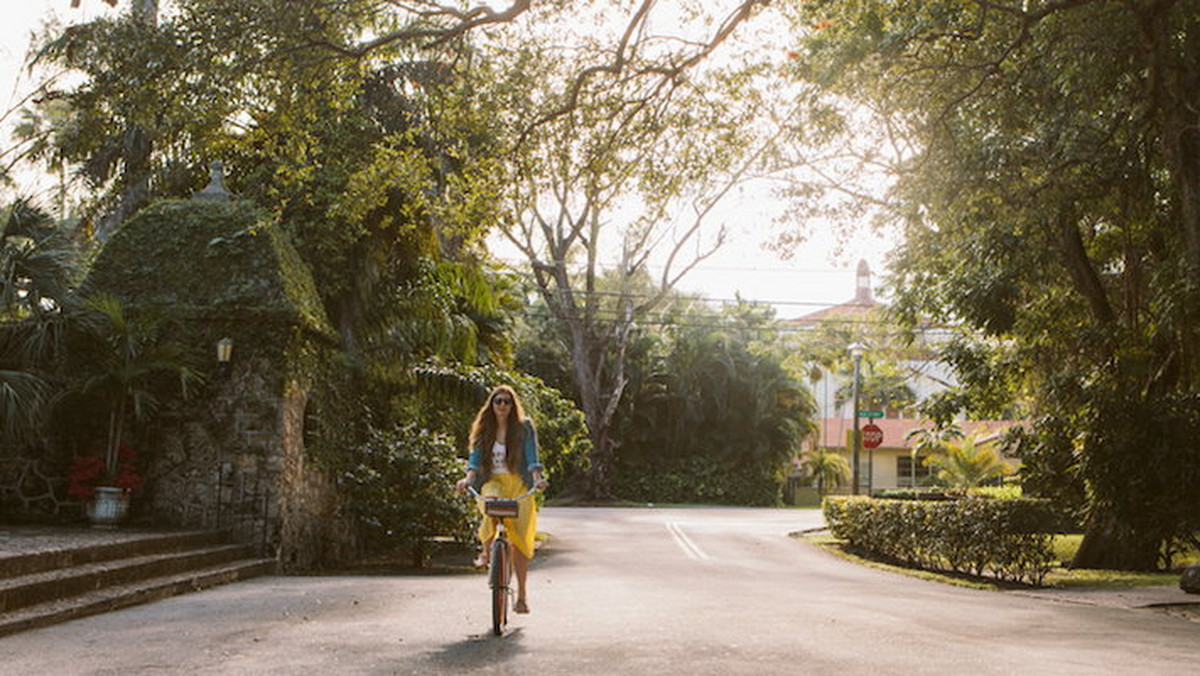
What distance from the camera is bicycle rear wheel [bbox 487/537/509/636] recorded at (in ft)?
24.6

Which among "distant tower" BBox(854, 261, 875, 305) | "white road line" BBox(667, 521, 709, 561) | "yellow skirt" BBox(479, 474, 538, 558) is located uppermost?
"distant tower" BBox(854, 261, 875, 305)

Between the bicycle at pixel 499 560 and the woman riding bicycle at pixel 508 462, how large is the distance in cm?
16

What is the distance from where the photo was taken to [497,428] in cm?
→ 806

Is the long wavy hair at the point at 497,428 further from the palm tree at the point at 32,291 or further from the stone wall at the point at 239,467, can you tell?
Result: the palm tree at the point at 32,291

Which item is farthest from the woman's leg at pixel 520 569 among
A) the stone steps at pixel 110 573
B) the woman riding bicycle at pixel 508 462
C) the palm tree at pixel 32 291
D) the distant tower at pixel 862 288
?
the distant tower at pixel 862 288

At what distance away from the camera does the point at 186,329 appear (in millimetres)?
13992

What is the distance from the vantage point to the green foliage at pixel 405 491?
51.0 feet

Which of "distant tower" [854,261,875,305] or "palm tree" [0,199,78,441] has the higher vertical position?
"distant tower" [854,261,875,305]

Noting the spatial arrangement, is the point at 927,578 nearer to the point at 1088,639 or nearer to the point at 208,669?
the point at 1088,639

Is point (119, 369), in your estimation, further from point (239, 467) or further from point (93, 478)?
point (239, 467)

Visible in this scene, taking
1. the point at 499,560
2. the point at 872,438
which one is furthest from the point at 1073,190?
the point at 872,438

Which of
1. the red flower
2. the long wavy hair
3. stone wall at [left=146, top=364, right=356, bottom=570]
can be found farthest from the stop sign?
the long wavy hair

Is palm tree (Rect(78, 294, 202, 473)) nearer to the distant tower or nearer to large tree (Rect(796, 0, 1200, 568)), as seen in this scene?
large tree (Rect(796, 0, 1200, 568))

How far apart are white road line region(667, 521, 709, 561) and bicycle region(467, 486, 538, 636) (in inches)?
426
